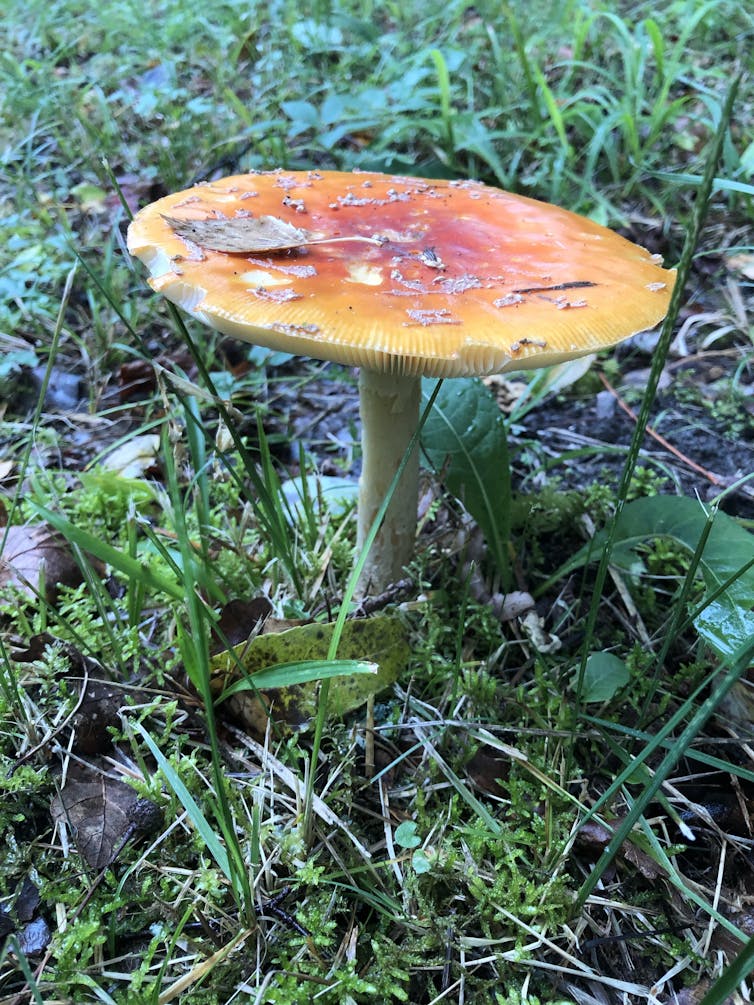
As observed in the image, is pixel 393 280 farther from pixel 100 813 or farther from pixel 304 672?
pixel 100 813

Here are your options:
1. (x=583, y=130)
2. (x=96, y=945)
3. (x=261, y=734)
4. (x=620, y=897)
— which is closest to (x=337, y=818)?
(x=261, y=734)

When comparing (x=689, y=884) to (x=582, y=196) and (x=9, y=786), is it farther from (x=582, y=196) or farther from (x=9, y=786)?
(x=582, y=196)

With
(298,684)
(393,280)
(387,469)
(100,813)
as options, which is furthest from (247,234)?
(100,813)

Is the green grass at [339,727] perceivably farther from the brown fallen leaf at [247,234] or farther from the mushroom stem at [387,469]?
the brown fallen leaf at [247,234]

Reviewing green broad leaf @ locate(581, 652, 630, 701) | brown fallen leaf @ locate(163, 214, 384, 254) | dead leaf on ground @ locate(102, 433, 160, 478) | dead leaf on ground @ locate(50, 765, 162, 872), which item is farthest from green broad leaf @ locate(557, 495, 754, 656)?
dead leaf on ground @ locate(102, 433, 160, 478)

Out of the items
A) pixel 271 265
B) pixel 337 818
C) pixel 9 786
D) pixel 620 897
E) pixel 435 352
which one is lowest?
pixel 620 897

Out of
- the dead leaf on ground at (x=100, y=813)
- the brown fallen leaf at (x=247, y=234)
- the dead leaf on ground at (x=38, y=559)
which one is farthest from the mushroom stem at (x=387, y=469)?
the dead leaf on ground at (x=38, y=559)
